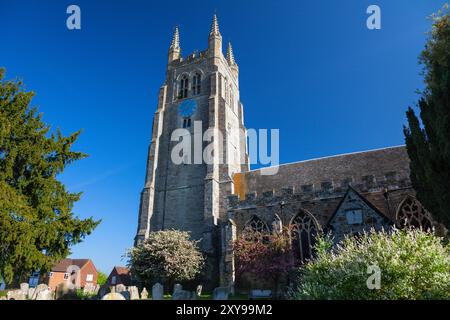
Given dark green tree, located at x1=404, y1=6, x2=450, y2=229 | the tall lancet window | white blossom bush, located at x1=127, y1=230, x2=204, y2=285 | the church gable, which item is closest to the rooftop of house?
white blossom bush, located at x1=127, y1=230, x2=204, y2=285

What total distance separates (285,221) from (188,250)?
24.4 ft

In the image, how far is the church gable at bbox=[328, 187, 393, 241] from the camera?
58.1 ft

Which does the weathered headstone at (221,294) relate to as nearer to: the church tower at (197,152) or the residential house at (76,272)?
the church tower at (197,152)

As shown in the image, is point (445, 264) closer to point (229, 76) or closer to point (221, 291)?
point (221, 291)

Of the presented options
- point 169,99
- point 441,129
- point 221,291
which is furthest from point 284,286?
point 169,99

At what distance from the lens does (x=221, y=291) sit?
12.6 meters

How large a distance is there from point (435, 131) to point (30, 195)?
1850cm

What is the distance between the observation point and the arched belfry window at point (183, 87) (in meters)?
35.3

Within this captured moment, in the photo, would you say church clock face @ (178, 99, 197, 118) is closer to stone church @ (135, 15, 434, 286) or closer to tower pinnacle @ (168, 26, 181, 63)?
stone church @ (135, 15, 434, 286)

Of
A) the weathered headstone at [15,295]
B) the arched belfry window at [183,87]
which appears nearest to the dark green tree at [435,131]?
the weathered headstone at [15,295]

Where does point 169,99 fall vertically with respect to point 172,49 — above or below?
below

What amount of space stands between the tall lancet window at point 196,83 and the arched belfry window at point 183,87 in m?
0.92

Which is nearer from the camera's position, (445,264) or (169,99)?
(445,264)

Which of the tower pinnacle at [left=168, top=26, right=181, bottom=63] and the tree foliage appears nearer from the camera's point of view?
the tree foliage
